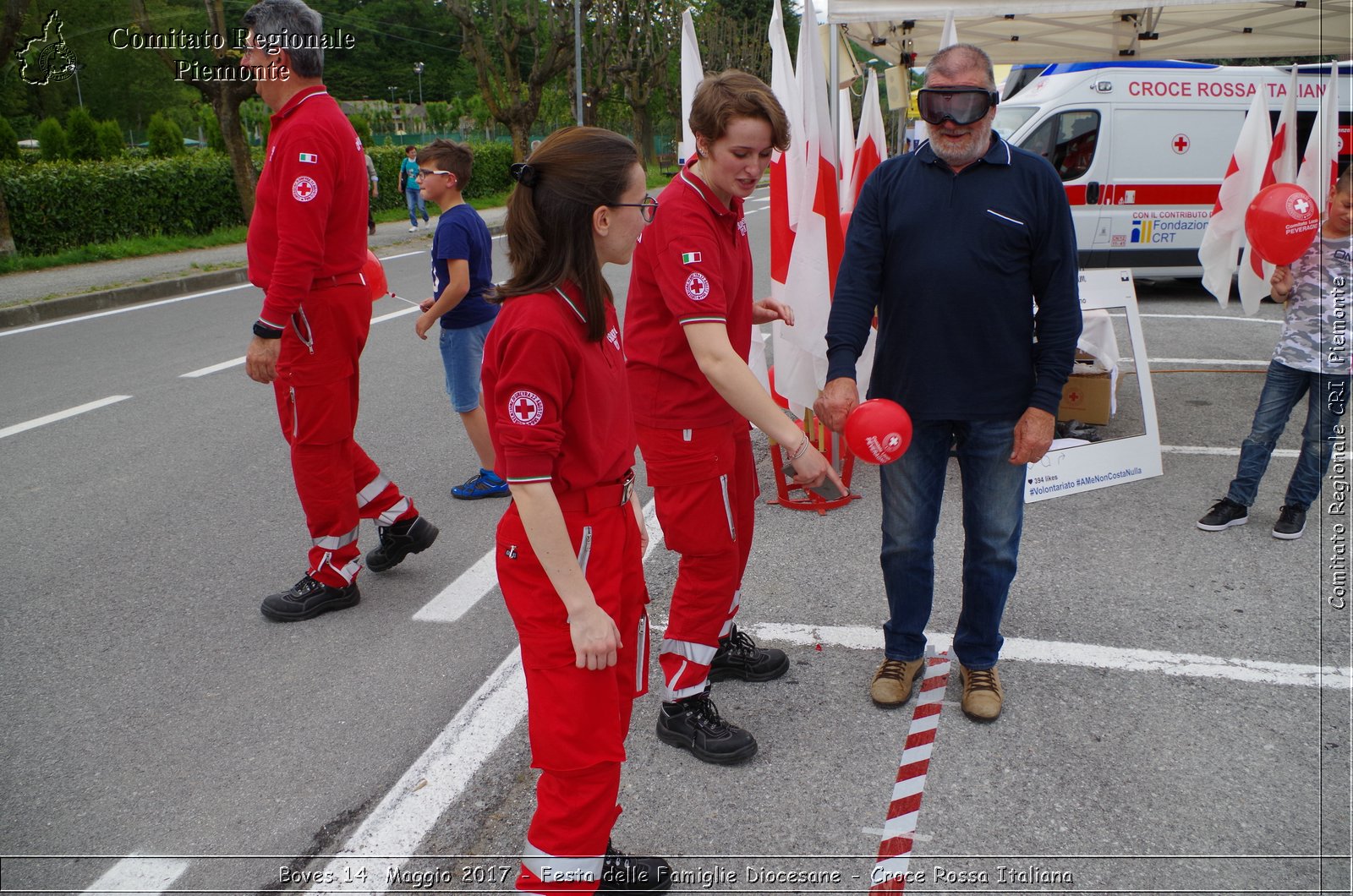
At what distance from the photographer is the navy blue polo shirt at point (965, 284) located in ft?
9.50

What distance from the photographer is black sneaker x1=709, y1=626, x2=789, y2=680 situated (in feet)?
11.3

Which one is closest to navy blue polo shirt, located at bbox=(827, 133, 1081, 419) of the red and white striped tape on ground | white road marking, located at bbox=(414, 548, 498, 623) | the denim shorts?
the red and white striped tape on ground

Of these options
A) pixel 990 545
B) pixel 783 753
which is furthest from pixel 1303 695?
pixel 783 753

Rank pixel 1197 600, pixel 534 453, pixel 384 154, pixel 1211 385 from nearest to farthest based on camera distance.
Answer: pixel 534 453
pixel 1197 600
pixel 1211 385
pixel 384 154

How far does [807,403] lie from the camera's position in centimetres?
483

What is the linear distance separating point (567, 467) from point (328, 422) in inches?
83.3

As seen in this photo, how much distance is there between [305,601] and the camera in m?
3.98

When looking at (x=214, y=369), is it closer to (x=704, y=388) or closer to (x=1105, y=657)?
(x=704, y=388)

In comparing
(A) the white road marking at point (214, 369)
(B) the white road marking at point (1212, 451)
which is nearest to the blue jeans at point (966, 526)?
(B) the white road marking at point (1212, 451)

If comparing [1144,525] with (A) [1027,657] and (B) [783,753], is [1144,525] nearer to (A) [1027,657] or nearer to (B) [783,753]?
(A) [1027,657]

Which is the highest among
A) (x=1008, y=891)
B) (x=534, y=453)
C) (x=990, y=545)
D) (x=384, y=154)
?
(x=384, y=154)

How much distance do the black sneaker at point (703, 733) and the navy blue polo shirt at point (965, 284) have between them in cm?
111

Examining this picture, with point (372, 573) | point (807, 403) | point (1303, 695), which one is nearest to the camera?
point (1303, 695)

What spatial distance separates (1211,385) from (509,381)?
7.28m
